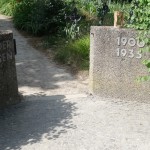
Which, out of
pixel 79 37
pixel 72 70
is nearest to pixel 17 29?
pixel 79 37

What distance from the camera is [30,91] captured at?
7031 mm

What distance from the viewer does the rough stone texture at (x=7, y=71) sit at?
596cm

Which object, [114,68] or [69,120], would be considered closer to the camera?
[69,120]

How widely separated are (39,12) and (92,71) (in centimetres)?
513

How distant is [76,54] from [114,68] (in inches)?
90.9

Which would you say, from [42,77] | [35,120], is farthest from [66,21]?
[35,120]

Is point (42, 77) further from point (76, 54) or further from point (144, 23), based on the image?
point (144, 23)

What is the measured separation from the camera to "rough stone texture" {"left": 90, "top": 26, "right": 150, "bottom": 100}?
249 inches

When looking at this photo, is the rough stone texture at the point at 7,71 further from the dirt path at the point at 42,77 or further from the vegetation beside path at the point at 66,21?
the vegetation beside path at the point at 66,21

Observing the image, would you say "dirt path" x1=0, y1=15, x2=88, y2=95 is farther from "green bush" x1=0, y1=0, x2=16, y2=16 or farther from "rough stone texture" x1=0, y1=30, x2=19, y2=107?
"green bush" x1=0, y1=0, x2=16, y2=16

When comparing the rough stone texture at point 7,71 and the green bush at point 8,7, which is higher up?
the green bush at point 8,7

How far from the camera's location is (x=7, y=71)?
6.11 metres

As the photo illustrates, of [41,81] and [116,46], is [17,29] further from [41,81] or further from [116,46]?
[116,46]

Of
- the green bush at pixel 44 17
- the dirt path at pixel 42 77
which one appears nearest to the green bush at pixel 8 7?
the green bush at pixel 44 17
